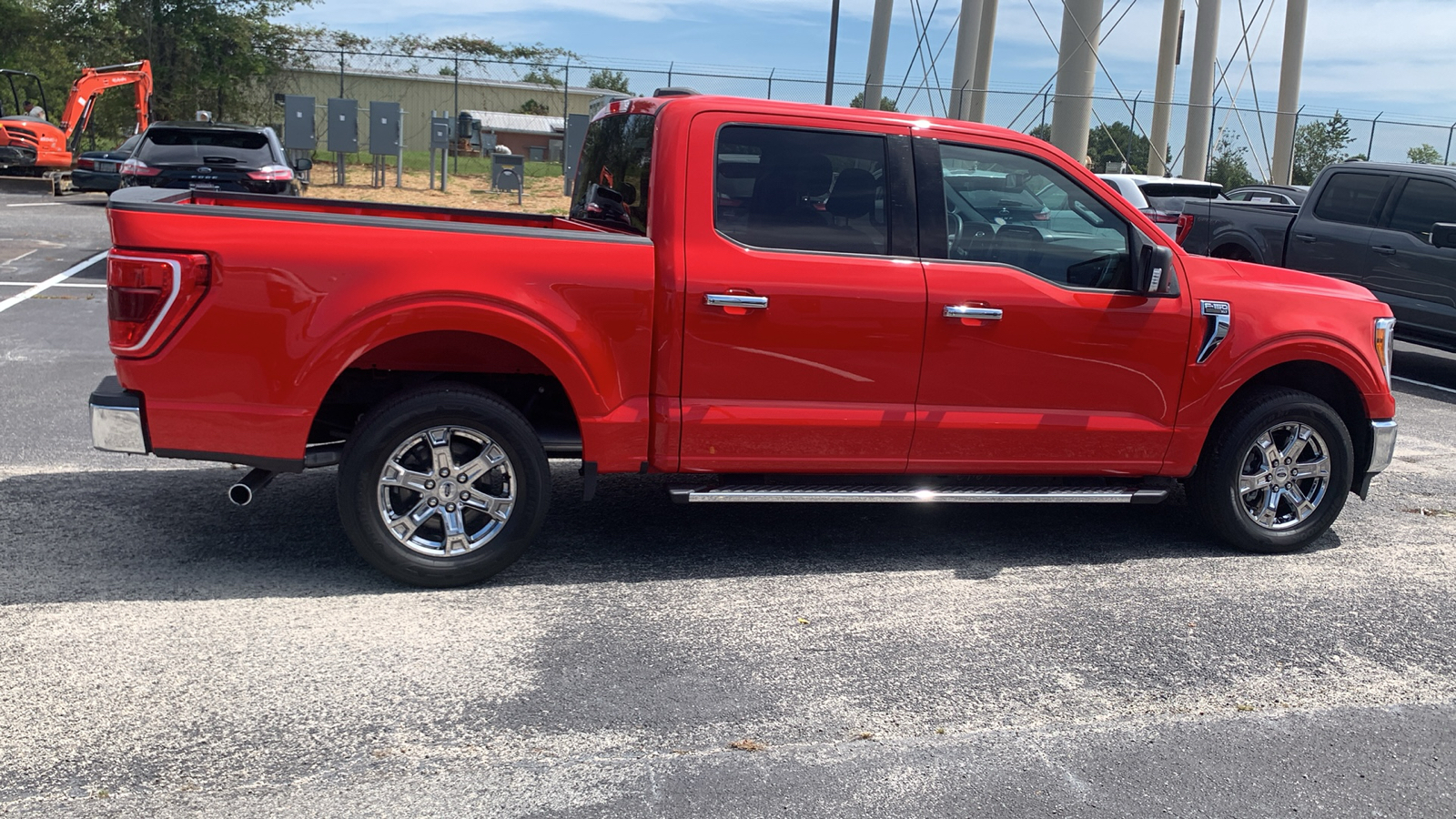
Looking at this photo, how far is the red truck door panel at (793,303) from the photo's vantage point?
5.02 metres

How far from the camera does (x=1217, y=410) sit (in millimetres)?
5711

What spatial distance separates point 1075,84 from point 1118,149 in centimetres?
327

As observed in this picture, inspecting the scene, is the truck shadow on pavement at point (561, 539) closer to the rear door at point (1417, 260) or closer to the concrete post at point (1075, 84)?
the rear door at point (1417, 260)

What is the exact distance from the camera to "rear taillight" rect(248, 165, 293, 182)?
1379 cm

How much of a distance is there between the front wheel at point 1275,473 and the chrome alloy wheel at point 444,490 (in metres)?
3.31

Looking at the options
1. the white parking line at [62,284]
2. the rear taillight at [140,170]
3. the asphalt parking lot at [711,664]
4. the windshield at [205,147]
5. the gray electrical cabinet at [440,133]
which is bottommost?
the asphalt parking lot at [711,664]

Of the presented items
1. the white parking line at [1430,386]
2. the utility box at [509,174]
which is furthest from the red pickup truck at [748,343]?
the utility box at [509,174]

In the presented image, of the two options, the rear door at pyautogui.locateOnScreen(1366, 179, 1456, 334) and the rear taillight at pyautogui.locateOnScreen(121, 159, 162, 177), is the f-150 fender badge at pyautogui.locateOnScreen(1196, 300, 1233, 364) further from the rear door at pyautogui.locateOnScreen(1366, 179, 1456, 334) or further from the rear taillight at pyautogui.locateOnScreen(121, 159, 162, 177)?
the rear taillight at pyautogui.locateOnScreen(121, 159, 162, 177)

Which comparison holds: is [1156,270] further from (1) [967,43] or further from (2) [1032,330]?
(1) [967,43]

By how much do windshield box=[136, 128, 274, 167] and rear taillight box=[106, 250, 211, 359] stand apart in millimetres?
10113

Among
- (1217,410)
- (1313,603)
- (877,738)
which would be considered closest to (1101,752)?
(877,738)

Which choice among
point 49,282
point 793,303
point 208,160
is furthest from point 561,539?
point 208,160

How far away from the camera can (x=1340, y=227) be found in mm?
12055

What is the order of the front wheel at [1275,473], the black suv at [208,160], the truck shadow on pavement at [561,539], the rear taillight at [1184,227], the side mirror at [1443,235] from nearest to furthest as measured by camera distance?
the truck shadow on pavement at [561,539]
the front wheel at [1275,473]
the side mirror at [1443,235]
the rear taillight at [1184,227]
the black suv at [208,160]
